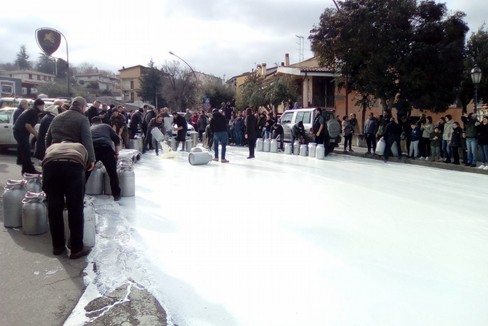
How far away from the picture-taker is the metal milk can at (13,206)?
612 centimetres

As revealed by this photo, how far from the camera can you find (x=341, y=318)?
3760mm

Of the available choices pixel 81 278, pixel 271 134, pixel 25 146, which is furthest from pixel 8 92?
pixel 81 278

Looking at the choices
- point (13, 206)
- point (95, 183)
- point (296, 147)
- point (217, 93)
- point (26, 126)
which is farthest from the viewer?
point (217, 93)

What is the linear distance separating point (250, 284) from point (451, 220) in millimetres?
4218

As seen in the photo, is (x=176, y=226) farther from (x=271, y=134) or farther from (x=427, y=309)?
(x=271, y=134)

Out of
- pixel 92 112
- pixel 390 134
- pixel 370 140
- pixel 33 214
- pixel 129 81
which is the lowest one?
pixel 33 214

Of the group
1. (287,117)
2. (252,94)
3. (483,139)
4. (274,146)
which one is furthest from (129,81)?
(483,139)

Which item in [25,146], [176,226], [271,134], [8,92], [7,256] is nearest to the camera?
[7,256]

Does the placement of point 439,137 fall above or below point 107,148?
above

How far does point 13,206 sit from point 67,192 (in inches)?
68.8

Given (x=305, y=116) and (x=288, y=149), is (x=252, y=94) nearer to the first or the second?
(x=305, y=116)

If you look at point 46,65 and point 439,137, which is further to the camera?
point 46,65

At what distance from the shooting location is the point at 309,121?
17906 millimetres

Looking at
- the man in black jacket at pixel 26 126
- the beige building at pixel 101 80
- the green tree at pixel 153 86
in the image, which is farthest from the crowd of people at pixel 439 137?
the beige building at pixel 101 80
